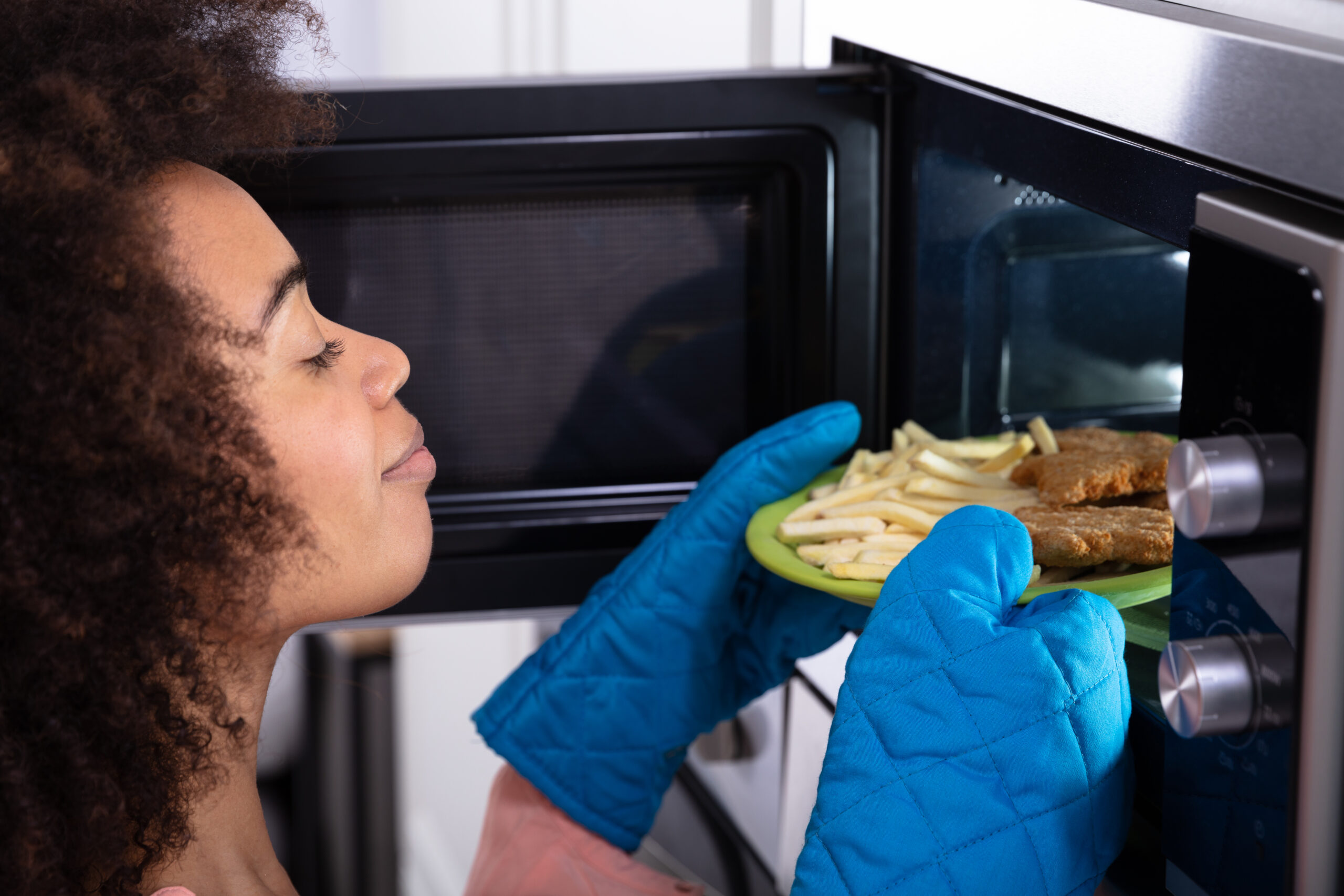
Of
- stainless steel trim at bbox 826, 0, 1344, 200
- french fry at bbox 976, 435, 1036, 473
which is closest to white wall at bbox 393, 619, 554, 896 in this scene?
french fry at bbox 976, 435, 1036, 473

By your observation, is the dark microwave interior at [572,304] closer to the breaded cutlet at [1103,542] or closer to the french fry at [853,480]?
the french fry at [853,480]

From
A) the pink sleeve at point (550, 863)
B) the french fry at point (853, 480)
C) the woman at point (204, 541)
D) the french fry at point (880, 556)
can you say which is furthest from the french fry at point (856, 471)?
the pink sleeve at point (550, 863)

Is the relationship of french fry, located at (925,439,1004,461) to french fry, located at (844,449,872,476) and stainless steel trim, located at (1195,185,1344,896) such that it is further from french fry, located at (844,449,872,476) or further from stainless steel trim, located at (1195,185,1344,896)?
stainless steel trim, located at (1195,185,1344,896)

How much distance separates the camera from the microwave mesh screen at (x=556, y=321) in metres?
0.96

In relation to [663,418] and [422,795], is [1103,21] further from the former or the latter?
[422,795]

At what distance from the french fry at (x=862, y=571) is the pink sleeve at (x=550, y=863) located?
1.23ft

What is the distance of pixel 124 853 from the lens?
0.63 metres

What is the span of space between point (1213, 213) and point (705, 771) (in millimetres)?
953

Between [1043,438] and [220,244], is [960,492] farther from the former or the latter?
[220,244]

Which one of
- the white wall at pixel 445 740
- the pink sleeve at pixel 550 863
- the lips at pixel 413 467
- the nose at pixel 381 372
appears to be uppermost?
the nose at pixel 381 372

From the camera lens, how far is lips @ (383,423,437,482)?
710mm

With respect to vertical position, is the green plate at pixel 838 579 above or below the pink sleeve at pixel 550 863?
above

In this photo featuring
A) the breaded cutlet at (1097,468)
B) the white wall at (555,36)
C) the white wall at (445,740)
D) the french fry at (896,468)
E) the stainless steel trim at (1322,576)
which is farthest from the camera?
the white wall at (445,740)

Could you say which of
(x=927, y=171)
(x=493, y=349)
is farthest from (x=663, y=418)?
(x=927, y=171)
